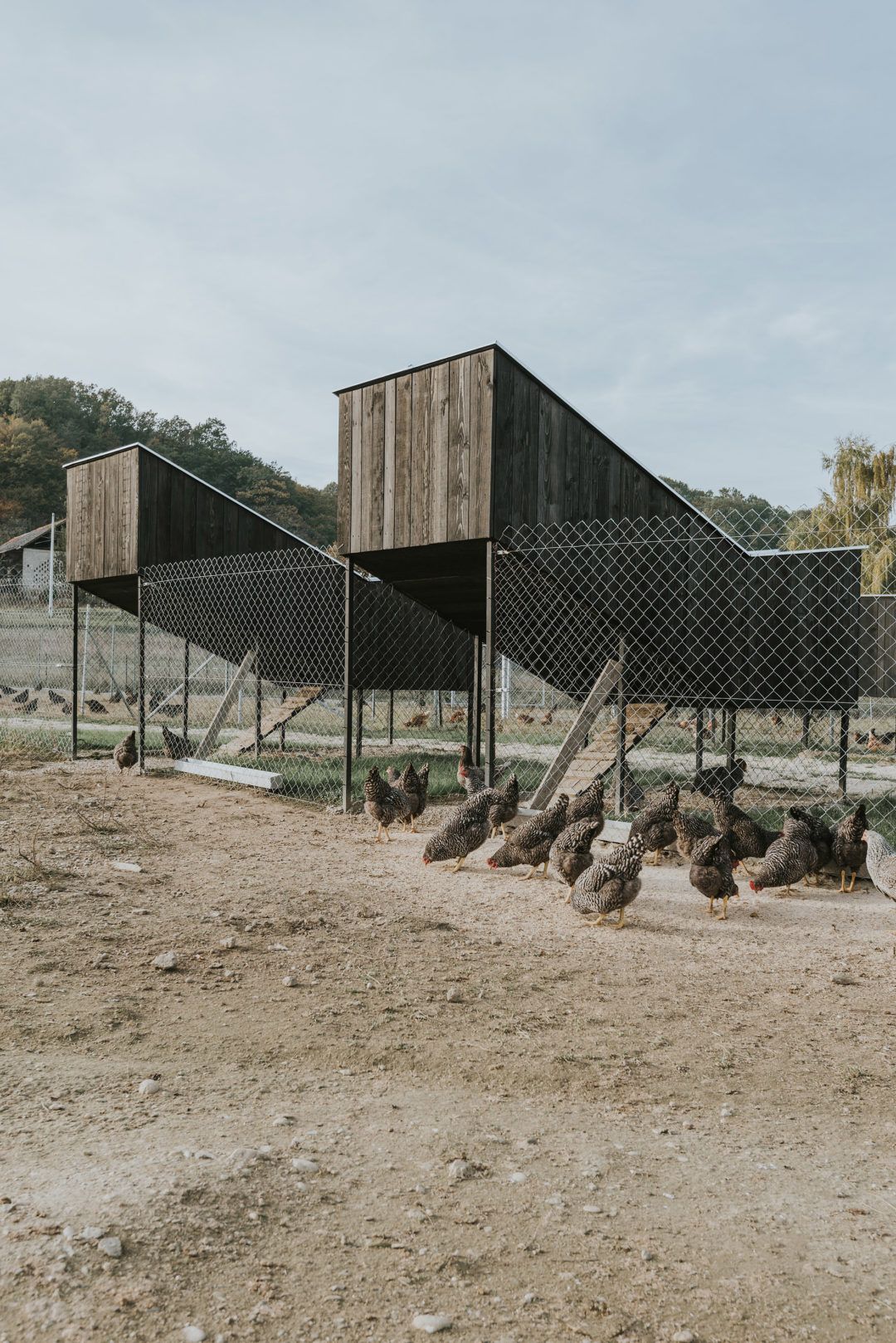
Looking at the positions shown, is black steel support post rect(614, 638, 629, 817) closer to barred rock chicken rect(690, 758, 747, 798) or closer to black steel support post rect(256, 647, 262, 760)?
barred rock chicken rect(690, 758, 747, 798)

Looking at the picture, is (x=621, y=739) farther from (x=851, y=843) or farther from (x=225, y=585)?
(x=225, y=585)

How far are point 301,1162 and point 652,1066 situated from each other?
53.5 inches

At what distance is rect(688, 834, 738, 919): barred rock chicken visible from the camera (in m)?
5.54

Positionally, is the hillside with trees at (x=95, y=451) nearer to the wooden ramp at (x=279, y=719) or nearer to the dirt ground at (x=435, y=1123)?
the wooden ramp at (x=279, y=719)

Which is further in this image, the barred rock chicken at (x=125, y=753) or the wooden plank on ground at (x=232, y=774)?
the barred rock chicken at (x=125, y=753)

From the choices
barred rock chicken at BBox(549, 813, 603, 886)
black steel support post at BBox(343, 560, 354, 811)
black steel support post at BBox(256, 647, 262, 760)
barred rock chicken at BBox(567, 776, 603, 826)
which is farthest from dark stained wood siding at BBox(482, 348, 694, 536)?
black steel support post at BBox(256, 647, 262, 760)

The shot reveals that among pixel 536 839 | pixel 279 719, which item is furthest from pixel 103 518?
pixel 536 839

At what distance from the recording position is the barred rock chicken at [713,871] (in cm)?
554

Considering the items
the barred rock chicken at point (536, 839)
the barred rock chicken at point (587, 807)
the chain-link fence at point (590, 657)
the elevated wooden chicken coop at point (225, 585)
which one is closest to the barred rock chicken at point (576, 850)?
the barred rock chicken at point (587, 807)

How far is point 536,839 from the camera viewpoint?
6.50m

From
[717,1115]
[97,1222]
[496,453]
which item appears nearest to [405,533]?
[496,453]

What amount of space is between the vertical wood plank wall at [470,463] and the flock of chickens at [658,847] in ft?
7.81

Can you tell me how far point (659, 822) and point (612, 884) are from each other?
1.50m

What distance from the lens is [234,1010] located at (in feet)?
12.0
